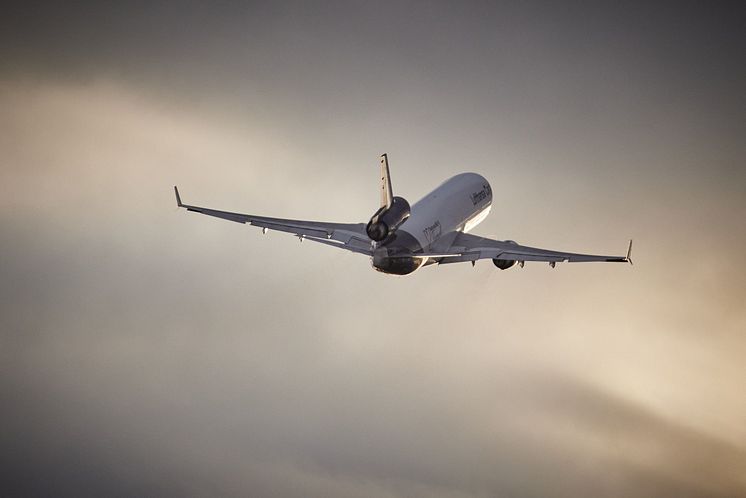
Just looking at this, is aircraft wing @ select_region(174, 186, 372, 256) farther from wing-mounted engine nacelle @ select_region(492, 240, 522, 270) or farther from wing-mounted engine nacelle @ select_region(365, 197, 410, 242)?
wing-mounted engine nacelle @ select_region(492, 240, 522, 270)

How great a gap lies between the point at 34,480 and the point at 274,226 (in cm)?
13093

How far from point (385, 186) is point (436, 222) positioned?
11551 millimetres

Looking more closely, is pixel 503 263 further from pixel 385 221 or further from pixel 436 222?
pixel 385 221

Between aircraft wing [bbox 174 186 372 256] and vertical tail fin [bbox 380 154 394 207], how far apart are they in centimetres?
344

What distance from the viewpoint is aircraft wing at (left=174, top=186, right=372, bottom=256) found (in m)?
65.9

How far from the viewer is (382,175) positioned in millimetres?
64188

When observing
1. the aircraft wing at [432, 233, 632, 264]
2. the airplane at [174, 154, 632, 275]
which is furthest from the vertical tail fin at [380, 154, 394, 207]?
the aircraft wing at [432, 233, 632, 264]

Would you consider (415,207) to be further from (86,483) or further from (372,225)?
(86,483)

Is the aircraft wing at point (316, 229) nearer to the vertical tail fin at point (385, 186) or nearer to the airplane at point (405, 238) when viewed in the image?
the airplane at point (405, 238)

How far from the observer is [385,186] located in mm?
64125

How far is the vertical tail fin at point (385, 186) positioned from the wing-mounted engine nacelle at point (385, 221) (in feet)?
1.10

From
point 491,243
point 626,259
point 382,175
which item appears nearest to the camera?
point 626,259

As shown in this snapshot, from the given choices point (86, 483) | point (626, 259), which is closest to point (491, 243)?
point (626, 259)

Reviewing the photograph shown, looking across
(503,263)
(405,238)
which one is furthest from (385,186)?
(503,263)
